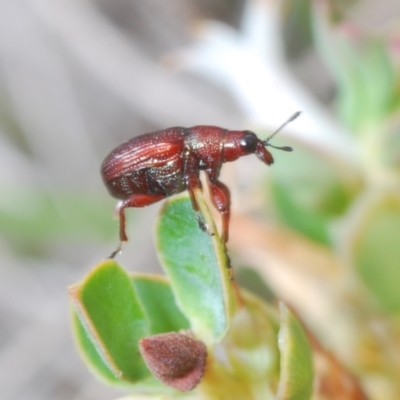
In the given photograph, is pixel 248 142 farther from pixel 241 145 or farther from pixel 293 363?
pixel 293 363

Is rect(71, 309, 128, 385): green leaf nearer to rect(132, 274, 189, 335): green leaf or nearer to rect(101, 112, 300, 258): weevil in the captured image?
rect(132, 274, 189, 335): green leaf

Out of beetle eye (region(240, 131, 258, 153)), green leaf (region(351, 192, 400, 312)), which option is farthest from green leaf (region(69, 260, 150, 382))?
green leaf (region(351, 192, 400, 312))

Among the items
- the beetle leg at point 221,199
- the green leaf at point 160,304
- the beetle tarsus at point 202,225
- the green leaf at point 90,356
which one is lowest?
the green leaf at point 90,356

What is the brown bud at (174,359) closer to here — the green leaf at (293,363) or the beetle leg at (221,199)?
the green leaf at (293,363)

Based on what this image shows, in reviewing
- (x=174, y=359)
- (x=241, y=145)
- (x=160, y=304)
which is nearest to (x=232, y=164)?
(x=241, y=145)

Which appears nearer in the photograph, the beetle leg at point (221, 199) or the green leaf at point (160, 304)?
the green leaf at point (160, 304)

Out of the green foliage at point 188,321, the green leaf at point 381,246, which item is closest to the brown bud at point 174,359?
the green foliage at point 188,321

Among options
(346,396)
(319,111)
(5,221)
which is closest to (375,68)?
(319,111)
